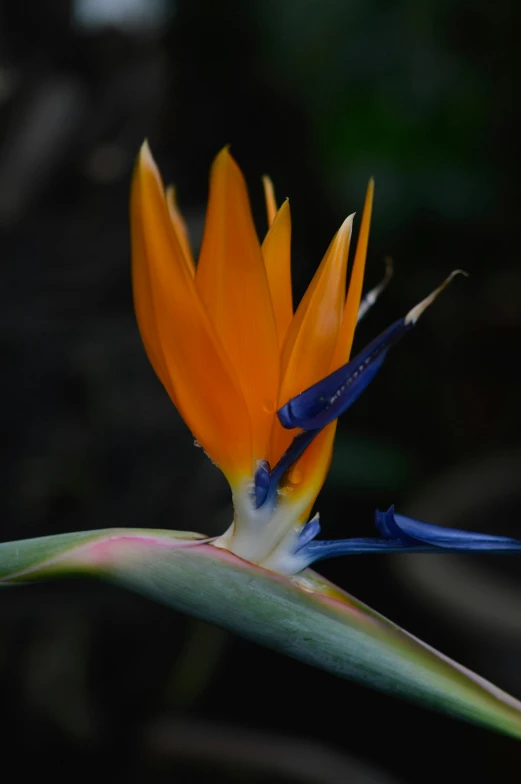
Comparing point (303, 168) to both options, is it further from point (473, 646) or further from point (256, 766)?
point (256, 766)

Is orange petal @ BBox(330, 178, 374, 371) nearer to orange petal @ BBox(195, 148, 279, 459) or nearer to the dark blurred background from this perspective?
orange petal @ BBox(195, 148, 279, 459)

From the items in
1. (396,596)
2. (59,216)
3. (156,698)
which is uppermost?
(59,216)

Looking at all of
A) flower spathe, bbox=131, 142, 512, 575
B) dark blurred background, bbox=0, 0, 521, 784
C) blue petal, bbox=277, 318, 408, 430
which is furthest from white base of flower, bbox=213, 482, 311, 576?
dark blurred background, bbox=0, 0, 521, 784

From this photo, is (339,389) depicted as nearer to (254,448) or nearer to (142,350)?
(254,448)

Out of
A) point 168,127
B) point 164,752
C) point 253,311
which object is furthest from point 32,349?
point 253,311

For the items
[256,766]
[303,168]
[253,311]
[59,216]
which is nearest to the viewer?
[253,311]

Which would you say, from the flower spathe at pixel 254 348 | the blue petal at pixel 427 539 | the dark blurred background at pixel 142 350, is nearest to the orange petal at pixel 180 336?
the flower spathe at pixel 254 348

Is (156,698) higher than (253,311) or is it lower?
lower

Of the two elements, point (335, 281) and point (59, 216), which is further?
point (59, 216)
